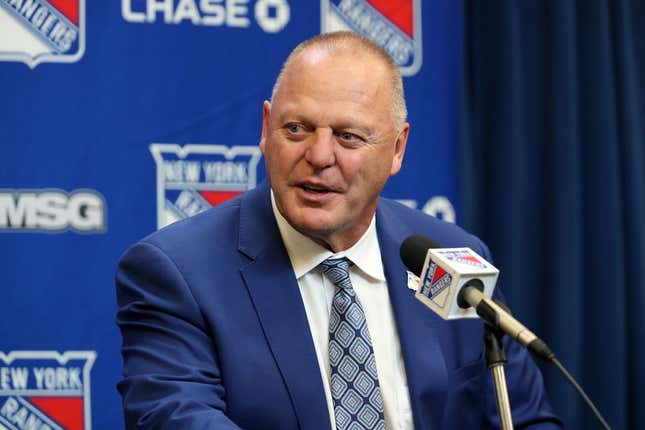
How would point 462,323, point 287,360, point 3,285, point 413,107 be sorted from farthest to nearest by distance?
point 413,107
point 3,285
point 462,323
point 287,360

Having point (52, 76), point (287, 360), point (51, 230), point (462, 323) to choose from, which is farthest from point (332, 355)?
point (52, 76)

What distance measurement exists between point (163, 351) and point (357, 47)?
2.84 feet

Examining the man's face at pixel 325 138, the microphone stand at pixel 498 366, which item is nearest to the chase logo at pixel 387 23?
the man's face at pixel 325 138

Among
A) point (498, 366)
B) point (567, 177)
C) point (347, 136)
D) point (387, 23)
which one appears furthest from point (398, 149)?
point (567, 177)

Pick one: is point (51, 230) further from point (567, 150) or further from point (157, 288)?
point (567, 150)

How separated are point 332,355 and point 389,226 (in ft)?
1.55

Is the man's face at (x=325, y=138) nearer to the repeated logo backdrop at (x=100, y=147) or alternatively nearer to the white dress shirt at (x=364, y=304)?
the white dress shirt at (x=364, y=304)

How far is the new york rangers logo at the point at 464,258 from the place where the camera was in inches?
65.9

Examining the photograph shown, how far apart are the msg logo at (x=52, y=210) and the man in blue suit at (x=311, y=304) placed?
1041 millimetres

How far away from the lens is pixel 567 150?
362cm

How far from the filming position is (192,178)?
3.42 meters

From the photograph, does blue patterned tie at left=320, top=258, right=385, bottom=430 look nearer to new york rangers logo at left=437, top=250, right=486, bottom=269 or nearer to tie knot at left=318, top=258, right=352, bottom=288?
tie knot at left=318, top=258, right=352, bottom=288

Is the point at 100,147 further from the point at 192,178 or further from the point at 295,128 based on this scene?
the point at 295,128

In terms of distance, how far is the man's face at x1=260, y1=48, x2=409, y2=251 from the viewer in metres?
2.26
